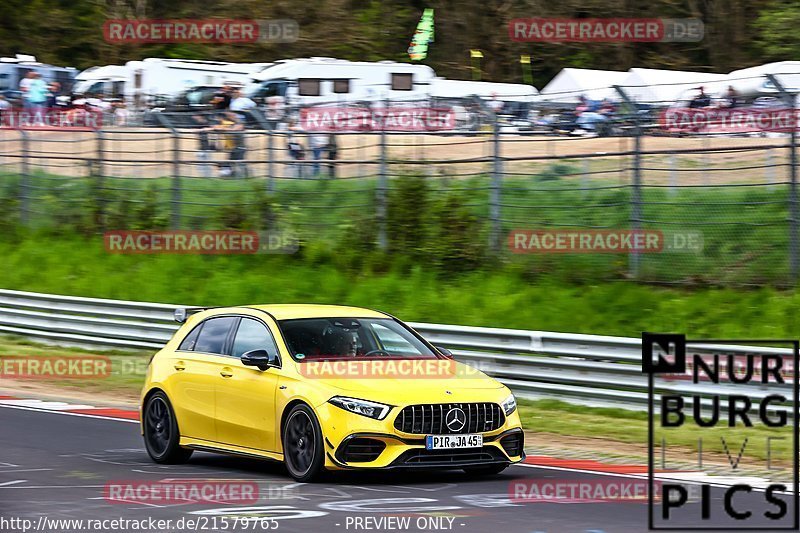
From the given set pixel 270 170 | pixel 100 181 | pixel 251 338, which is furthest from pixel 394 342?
pixel 100 181

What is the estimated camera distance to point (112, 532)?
905cm

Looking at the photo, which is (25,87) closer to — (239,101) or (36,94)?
(36,94)

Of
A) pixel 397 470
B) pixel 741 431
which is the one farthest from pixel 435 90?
pixel 397 470

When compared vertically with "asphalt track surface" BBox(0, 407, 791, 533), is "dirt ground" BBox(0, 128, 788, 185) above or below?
above

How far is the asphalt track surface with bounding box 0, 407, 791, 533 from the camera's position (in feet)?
30.5

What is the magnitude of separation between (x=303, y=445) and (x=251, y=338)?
142 cm

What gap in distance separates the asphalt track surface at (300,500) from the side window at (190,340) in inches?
40.0

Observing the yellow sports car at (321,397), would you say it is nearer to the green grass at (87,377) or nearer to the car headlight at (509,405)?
the car headlight at (509,405)

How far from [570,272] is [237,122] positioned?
7.28m

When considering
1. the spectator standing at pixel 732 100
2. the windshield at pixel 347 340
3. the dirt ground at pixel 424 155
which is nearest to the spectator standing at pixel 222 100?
the dirt ground at pixel 424 155

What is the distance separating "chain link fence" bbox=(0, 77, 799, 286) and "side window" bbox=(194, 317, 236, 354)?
25.6 feet

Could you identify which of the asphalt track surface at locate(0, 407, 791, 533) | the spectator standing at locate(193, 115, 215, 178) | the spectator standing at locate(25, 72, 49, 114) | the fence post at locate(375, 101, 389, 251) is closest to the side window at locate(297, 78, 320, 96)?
the spectator standing at locate(25, 72, 49, 114)

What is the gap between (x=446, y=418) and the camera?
36.4 feet

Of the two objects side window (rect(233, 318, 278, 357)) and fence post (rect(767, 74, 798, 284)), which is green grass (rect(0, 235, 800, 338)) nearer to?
fence post (rect(767, 74, 798, 284))
